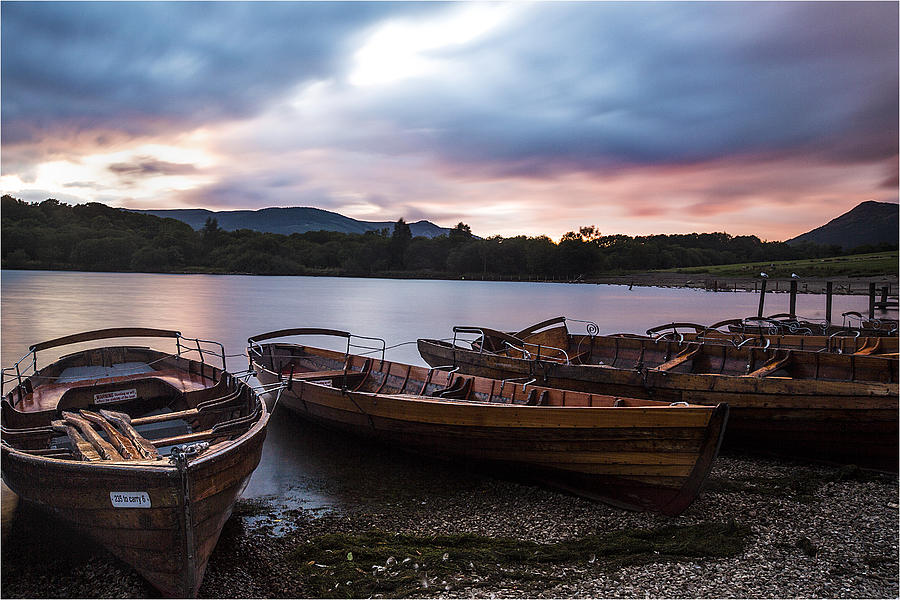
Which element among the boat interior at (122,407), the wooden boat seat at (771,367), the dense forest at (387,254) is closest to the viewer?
the boat interior at (122,407)

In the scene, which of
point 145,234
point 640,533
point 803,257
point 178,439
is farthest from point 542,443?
point 145,234

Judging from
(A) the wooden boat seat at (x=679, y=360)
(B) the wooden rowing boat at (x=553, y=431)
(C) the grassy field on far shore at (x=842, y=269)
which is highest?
(C) the grassy field on far shore at (x=842, y=269)

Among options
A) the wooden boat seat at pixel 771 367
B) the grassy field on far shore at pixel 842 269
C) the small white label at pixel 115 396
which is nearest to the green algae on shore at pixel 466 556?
the small white label at pixel 115 396

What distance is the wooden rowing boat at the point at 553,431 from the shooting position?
736 cm

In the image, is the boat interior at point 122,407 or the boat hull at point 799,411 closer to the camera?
the boat interior at point 122,407

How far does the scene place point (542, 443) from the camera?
827 cm

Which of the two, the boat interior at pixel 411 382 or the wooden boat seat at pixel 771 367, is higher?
the wooden boat seat at pixel 771 367

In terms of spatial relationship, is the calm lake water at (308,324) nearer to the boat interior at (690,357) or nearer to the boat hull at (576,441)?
the boat hull at (576,441)

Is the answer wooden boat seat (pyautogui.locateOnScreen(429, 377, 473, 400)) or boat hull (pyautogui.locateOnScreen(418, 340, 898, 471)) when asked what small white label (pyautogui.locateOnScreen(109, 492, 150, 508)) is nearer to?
wooden boat seat (pyautogui.locateOnScreen(429, 377, 473, 400))

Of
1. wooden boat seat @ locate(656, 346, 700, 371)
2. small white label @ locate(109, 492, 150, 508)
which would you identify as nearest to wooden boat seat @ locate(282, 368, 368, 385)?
wooden boat seat @ locate(656, 346, 700, 371)

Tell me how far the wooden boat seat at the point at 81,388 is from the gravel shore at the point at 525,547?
1.51 m

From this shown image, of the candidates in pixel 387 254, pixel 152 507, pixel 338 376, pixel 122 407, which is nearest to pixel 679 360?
pixel 338 376

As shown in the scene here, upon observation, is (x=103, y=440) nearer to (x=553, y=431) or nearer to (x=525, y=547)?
(x=525, y=547)

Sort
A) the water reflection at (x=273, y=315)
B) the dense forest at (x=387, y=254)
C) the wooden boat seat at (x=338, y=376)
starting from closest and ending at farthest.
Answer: the wooden boat seat at (x=338, y=376)
the water reflection at (x=273, y=315)
the dense forest at (x=387, y=254)
